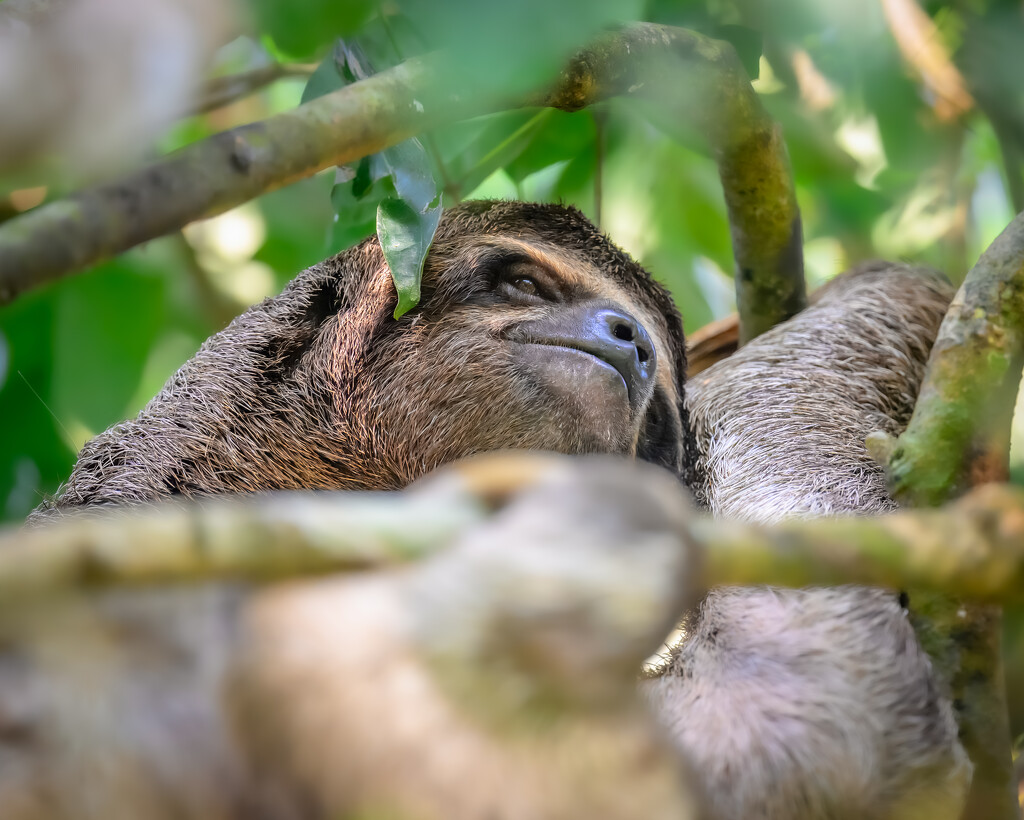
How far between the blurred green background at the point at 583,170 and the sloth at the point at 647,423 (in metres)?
0.63

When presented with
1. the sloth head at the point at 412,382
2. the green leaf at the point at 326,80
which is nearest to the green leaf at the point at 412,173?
the green leaf at the point at 326,80

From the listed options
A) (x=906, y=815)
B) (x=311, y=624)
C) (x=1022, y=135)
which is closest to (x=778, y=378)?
(x=1022, y=135)

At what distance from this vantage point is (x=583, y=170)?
6266 millimetres

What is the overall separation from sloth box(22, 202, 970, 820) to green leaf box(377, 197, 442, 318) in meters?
0.70

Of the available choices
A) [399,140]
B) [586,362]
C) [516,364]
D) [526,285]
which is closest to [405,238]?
[399,140]

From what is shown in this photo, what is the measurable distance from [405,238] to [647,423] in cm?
183

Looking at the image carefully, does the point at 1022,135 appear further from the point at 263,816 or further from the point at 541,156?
the point at 263,816

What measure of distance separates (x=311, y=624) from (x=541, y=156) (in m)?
4.49

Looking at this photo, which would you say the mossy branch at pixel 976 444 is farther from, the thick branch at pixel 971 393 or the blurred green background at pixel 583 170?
the blurred green background at pixel 583 170

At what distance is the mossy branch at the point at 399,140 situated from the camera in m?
2.21

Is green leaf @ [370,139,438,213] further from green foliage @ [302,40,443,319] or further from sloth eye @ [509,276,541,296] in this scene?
sloth eye @ [509,276,541,296]

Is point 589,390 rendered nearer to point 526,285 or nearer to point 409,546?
point 526,285

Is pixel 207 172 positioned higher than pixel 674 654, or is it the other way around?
pixel 207 172

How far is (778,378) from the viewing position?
5.46 meters
